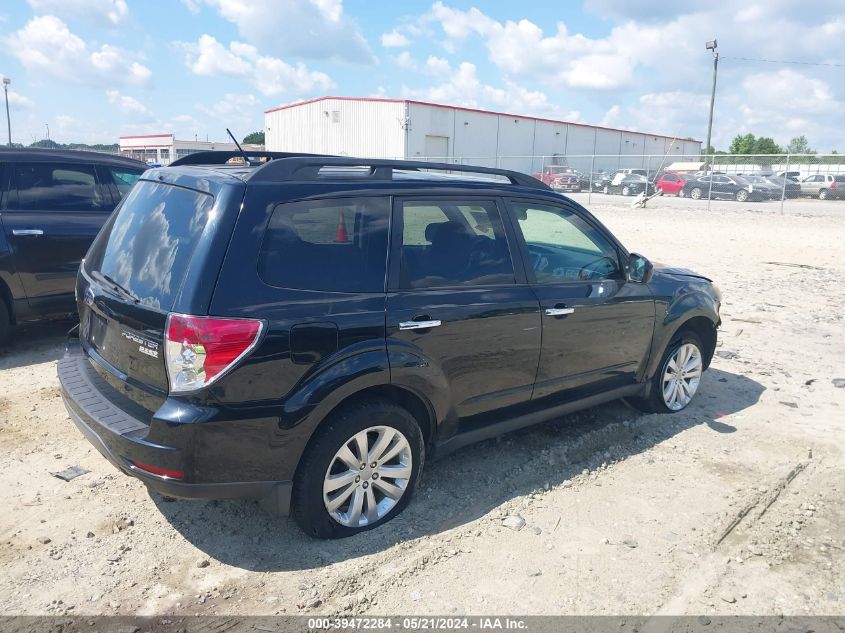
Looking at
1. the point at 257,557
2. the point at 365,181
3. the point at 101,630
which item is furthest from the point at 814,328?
the point at 101,630

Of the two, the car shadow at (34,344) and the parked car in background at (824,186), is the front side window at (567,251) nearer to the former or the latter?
the car shadow at (34,344)

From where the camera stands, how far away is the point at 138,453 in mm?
2953

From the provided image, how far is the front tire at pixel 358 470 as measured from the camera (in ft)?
10.4

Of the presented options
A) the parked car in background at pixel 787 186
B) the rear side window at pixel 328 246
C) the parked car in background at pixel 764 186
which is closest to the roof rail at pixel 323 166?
the rear side window at pixel 328 246

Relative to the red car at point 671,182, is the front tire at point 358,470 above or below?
below

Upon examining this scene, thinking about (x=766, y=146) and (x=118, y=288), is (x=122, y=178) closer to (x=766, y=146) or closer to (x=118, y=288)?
(x=118, y=288)

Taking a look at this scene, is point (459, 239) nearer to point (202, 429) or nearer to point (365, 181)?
point (365, 181)

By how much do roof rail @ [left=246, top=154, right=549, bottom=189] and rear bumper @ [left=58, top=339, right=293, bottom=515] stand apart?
1270 mm

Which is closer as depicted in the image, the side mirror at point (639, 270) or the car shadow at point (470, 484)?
the car shadow at point (470, 484)

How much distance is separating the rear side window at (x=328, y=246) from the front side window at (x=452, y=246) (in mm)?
167

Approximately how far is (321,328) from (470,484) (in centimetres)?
159

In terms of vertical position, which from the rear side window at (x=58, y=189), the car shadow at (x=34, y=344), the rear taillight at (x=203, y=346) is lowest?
the car shadow at (x=34, y=344)

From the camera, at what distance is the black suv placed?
9.49 feet

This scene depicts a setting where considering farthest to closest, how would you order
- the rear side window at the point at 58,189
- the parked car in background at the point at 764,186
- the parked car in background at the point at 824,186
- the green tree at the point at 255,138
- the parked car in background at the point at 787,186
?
the green tree at the point at 255,138, the parked car in background at the point at 824,186, the parked car in background at the point at 787,186, the parked car in background at the point at 764,186, the rear side window at the point at 58,189
